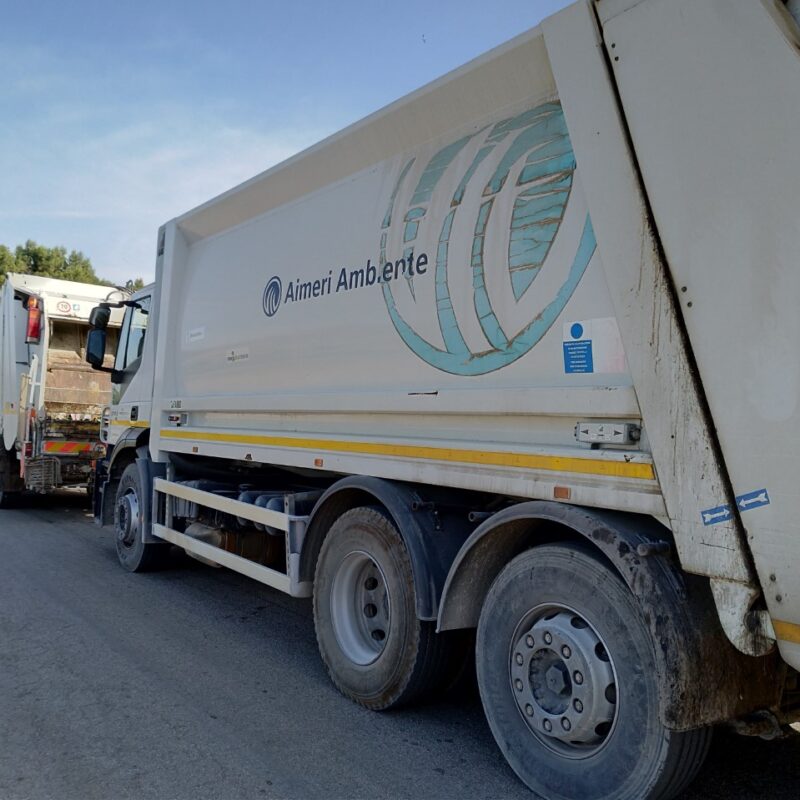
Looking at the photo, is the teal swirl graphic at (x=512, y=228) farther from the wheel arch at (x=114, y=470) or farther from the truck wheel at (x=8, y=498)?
the truck wheel at (x=8, y=498)

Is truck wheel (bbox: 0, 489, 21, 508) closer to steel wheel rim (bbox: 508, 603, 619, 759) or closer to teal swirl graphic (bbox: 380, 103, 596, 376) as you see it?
teal swirl graphic (bbox: 380, 103, 596, 376)

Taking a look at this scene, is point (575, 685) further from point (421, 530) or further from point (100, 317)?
point (100, 317)

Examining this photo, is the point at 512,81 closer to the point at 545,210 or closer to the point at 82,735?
the point at 545,210

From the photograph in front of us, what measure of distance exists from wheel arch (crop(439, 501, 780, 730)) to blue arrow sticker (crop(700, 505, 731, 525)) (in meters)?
0.23

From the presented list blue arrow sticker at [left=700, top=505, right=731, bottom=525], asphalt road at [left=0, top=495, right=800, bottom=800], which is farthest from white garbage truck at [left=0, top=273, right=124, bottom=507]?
blue arrow sticker at [left=700, top=505, right=731, bottom=525]

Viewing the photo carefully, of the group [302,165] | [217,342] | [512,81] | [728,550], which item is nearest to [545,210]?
[512,81]

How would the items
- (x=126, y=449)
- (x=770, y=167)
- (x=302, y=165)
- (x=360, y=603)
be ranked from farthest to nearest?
(x=126, y=449) < (x=302, y=165) < (x=360, y=603) < (x=770, y=167)

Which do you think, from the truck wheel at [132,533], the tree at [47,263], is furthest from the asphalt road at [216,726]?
the tree at [47,263]

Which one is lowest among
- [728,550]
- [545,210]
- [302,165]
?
[728,550]

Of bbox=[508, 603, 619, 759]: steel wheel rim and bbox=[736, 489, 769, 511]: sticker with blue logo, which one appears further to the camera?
bbox=[508, 603, 619, 759]: steel wheel rim

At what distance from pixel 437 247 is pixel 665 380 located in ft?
5.14

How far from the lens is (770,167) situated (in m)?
2.25

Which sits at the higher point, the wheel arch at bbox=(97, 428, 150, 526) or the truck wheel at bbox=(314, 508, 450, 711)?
the wheel arch at bbox=(97, 428, 150, 526)

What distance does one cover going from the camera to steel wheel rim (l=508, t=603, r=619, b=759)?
9.08 ft
